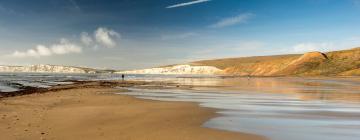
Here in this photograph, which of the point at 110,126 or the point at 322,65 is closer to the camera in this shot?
the point at 110,126

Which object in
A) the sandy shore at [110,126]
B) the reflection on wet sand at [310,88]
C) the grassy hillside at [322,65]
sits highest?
the grassy hillside at [322,65]

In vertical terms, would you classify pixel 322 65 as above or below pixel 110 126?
above

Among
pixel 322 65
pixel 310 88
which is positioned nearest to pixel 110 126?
pixel 310 88

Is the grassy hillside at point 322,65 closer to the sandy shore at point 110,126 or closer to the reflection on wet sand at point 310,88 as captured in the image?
the reflection on wet sand at point 310,88

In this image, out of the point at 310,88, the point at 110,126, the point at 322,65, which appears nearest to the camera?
the point at 110,126

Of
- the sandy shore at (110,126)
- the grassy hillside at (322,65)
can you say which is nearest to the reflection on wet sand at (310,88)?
the sandy shore at (110,126)

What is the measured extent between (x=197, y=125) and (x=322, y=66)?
140555 mm

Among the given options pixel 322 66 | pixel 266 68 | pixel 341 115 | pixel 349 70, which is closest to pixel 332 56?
pixel 322 66

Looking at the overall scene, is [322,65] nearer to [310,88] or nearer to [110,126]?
[310,88]

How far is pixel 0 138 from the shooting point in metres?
11.6

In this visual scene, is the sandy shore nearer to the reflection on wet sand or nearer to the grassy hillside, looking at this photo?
the reflection on wet sand

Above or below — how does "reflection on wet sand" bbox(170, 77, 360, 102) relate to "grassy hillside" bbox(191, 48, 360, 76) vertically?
below

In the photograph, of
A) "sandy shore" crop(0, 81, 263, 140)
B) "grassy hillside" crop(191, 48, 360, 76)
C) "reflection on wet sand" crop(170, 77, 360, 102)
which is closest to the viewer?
"sandy shore" crop(0, 81, 263, 140)

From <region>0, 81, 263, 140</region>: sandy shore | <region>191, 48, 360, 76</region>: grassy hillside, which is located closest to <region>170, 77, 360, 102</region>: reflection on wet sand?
<region>0, 81, 263, 140</region>: sandy shore
